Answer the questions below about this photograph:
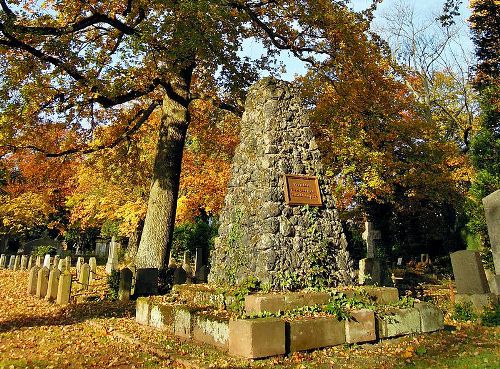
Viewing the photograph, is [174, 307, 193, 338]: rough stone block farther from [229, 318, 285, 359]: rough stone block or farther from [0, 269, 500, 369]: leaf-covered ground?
[229, 318, 285, 359]: rough stone block

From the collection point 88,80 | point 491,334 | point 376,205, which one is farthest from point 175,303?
point 376,205

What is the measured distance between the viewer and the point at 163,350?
20.6ft

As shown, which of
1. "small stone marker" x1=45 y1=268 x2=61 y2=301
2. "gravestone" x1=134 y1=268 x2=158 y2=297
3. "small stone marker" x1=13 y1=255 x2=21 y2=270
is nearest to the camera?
"gravestone" x1=134 y1=268 x2=158 y2=297

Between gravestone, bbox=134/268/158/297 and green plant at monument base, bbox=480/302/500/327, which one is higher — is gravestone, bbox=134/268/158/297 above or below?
above

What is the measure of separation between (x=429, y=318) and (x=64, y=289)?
918cm

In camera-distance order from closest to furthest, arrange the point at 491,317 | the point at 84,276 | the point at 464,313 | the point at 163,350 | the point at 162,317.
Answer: the point at 163,350 → the point at 162,317 → the point at 491,317 → the point at 464,313 → the point at 84,276

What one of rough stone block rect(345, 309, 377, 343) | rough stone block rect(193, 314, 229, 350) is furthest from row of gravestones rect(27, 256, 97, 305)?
rough stone block rect(345, 309, 377, 343)

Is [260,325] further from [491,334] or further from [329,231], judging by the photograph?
[491,334]

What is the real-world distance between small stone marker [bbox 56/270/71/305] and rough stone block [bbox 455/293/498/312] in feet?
33.9

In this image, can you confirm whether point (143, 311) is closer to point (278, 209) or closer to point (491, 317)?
point (278, 209)

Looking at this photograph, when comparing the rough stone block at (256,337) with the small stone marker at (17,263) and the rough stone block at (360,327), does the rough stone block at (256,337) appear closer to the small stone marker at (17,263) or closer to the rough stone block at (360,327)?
the rough stone block at (360,327)

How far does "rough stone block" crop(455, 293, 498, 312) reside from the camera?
9.90m

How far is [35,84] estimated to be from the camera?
1111 cm

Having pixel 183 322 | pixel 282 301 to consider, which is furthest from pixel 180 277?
pixel 282 301
